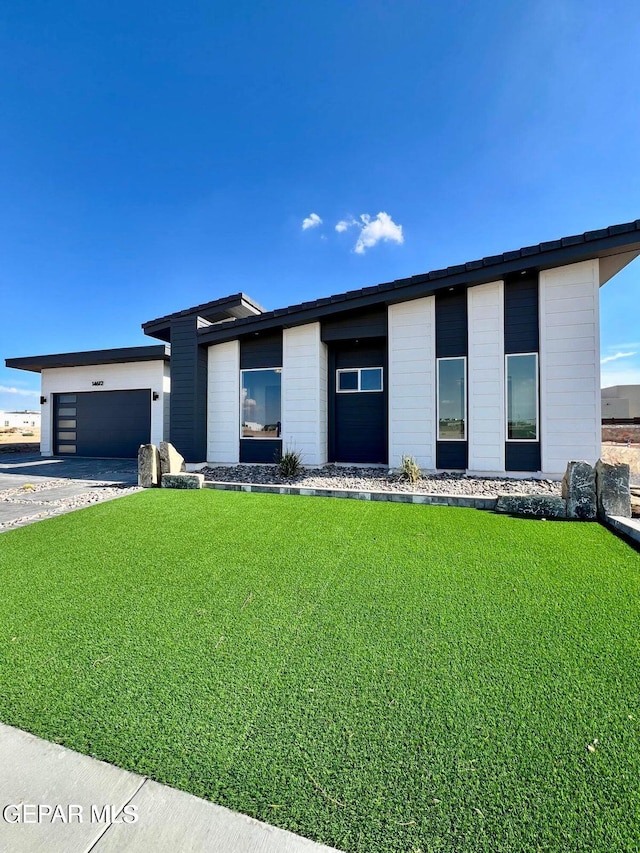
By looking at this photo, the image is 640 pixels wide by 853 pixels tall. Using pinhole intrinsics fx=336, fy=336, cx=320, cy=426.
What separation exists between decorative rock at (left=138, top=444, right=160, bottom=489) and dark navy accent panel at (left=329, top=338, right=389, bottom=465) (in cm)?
420

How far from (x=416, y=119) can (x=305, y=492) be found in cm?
946

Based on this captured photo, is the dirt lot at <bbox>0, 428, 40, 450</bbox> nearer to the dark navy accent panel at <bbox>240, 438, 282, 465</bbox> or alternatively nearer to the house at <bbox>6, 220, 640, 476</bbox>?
the house at <bbox>6, 220, 640, 476</bbox>

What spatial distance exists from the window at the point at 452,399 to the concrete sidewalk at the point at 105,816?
722 cm

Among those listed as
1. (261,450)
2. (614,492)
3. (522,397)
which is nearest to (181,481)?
(261,450)

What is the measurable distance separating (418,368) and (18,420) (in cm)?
5035

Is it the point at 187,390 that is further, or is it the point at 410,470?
the point at 187,390

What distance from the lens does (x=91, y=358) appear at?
11.1 m

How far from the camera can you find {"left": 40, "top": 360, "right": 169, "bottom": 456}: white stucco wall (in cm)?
1072

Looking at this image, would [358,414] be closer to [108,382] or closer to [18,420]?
[108,382]

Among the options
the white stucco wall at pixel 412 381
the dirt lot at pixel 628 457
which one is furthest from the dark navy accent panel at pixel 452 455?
the dirt lot at pixel 628 457

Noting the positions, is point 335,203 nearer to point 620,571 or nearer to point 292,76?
point 292,76

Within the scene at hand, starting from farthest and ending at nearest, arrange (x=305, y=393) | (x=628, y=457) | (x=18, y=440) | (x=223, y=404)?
(x=18, y=440)
(x=223, y=404)
(x=305, y=393)
(x=628, y=457)

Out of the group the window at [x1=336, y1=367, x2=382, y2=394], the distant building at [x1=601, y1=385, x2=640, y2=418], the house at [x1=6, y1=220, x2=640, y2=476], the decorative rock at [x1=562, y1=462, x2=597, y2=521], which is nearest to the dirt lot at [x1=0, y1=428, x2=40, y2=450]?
the house at [x1=6, y1=220, x2=640, y2=476]

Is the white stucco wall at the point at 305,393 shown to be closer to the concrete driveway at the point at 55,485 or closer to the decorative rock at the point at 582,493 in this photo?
the concrete driveway at the point at 55,485
